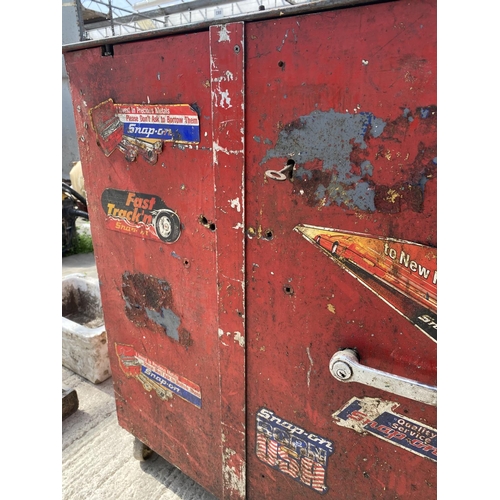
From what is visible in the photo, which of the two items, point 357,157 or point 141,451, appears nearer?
point 357,157

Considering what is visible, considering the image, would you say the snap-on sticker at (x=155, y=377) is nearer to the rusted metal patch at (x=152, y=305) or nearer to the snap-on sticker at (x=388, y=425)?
the rusted metal patch at (x=152, y=305)

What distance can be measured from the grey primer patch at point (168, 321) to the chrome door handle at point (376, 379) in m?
0.56

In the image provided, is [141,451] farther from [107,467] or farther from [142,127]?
[142,127]

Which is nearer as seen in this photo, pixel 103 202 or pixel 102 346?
pixel 103 202

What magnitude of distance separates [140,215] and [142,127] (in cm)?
27

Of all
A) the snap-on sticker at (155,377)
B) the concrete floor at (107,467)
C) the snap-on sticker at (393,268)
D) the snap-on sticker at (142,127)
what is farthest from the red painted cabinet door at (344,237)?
the concrete floor at (107,467)

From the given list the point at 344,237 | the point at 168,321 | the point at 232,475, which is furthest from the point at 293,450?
the point at 344,237

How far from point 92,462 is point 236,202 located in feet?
4.65

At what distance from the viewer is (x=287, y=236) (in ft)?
3.09

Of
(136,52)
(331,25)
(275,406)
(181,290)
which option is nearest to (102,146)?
(136,52)

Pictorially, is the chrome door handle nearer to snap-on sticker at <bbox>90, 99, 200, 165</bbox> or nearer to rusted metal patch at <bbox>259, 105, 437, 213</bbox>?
rusted metal patch at <bbox>259, 105, 437, 213</bbox>

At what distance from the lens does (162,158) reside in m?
1.11

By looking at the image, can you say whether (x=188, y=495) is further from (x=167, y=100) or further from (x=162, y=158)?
(x=167, y=100)

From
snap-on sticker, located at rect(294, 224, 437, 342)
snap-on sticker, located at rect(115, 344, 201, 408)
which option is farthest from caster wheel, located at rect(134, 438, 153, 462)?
snap-on sticker, located at rect(294, 224, 437, 342)
